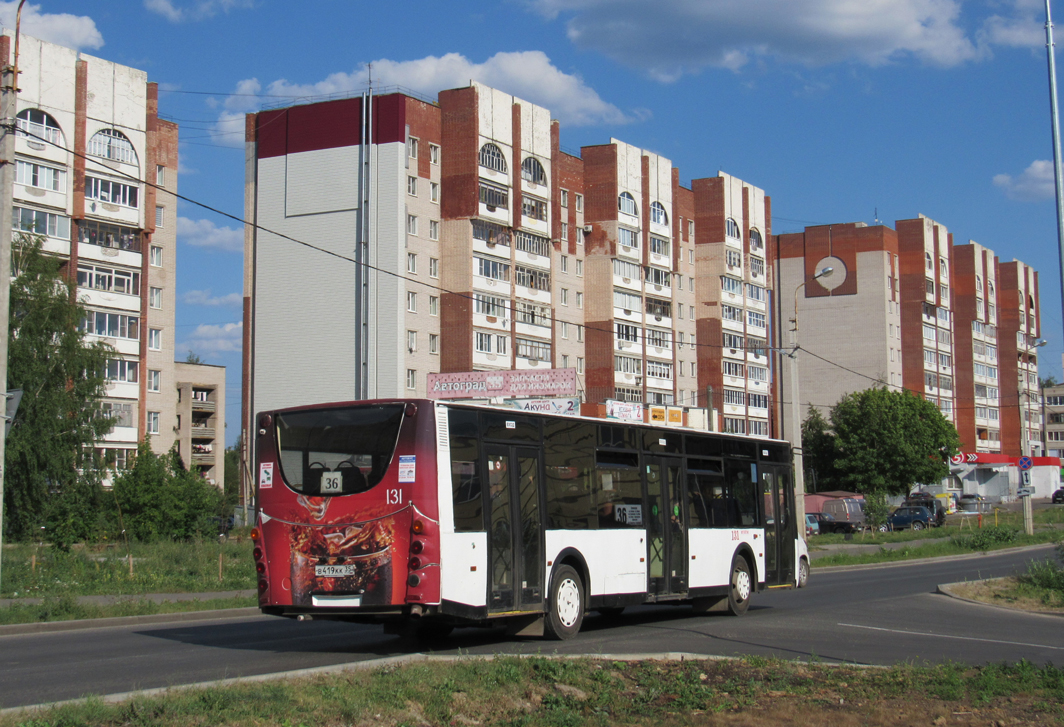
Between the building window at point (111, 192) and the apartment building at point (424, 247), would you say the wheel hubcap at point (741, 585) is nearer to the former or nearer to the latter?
the apartment building at point (424, 247)

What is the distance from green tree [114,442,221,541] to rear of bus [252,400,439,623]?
3873 cm

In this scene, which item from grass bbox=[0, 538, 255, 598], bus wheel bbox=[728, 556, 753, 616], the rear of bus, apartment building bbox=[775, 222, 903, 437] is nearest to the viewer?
the rear of bus

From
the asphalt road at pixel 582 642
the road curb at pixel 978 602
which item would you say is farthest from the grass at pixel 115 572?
the road curb at pixel 978 602

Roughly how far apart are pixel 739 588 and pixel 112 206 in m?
51.7

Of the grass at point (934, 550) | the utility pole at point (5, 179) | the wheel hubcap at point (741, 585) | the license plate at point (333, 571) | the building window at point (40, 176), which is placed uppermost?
the building window at point (40, 176)

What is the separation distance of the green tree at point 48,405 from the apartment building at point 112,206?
19.9 feet

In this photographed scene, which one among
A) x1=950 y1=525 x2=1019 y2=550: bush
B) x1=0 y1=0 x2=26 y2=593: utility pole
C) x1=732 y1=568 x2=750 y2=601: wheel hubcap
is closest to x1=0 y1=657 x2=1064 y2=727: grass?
x1=732 y1=568 x2=750 y2=601: wheel hubcap

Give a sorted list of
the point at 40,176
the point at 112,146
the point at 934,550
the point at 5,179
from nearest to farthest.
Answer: the point at 5,179 < the point at 934,550 < the point at 40,176 < the point at 112,146

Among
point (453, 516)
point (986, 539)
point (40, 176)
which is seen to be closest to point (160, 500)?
point (40, 176)

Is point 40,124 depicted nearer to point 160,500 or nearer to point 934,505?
point 160,500

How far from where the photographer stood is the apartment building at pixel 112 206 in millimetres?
57250

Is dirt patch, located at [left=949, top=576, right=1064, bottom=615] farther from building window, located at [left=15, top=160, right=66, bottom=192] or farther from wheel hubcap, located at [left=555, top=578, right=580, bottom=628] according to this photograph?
building window, located at [left=15, top=160, right=66, bottom=192]

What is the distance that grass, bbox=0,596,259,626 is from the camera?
16.7 m

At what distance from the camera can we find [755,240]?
93.4 m
